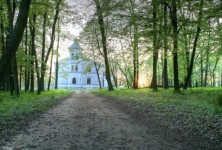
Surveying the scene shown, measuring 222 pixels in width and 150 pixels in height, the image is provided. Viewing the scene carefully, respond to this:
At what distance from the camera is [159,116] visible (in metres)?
11.2

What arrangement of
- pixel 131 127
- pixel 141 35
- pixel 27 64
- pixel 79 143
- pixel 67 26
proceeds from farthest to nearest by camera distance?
pixel 67 26 → pixel 27 64 → pixel 141 35 → pixel 131 127 → pixel 79 143

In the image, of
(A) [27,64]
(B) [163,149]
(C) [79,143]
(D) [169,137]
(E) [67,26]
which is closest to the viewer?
(B) [163,149]

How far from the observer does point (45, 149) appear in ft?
21.8

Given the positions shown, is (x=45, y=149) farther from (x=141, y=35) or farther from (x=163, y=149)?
(x=141, y=35)

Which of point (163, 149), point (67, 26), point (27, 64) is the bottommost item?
point (163, 149)

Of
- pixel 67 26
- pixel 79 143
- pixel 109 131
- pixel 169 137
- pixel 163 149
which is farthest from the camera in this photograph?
pixel 67 26

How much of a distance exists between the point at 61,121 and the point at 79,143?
3635 millimetres

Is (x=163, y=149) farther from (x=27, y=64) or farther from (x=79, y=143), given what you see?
(x=27, y=64)

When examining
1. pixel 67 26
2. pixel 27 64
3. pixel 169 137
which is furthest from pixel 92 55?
pixel 169 137

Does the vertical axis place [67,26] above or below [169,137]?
above

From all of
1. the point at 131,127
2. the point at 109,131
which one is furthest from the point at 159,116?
the point at 109,131

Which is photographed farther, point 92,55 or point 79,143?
point 92,55

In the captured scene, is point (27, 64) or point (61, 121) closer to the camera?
point (61, 121)

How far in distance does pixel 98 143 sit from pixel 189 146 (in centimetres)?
219
